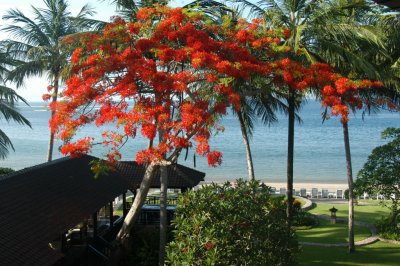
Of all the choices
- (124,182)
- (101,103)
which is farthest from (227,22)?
(124,182)

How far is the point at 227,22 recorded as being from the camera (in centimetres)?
1455

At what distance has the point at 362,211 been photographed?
2703 cm

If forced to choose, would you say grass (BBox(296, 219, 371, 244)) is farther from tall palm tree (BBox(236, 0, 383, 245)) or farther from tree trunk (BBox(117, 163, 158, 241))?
tree trunk (BBox(117, 163, 158, 241))

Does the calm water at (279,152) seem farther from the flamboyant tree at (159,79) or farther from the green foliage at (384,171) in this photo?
the flamboyant tree at (159,79)

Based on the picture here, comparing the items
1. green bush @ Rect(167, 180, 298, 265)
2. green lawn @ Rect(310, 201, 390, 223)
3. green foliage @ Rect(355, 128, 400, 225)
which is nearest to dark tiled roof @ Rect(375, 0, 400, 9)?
green bush @ Rect(167, 180, 298, 265)

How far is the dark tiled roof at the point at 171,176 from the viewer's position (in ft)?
60.0

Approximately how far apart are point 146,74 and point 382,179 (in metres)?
9.27

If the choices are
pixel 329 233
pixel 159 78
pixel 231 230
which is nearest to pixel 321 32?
pixel 159 78

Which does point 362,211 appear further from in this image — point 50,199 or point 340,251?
point 50,199

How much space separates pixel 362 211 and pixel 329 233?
644 centimetres

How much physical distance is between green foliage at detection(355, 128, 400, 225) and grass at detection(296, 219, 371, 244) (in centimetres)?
380

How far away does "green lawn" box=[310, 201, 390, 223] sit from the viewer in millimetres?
24987

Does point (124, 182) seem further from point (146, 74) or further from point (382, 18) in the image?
point (382, 18)

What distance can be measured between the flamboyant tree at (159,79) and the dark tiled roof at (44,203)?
4.67 ft
